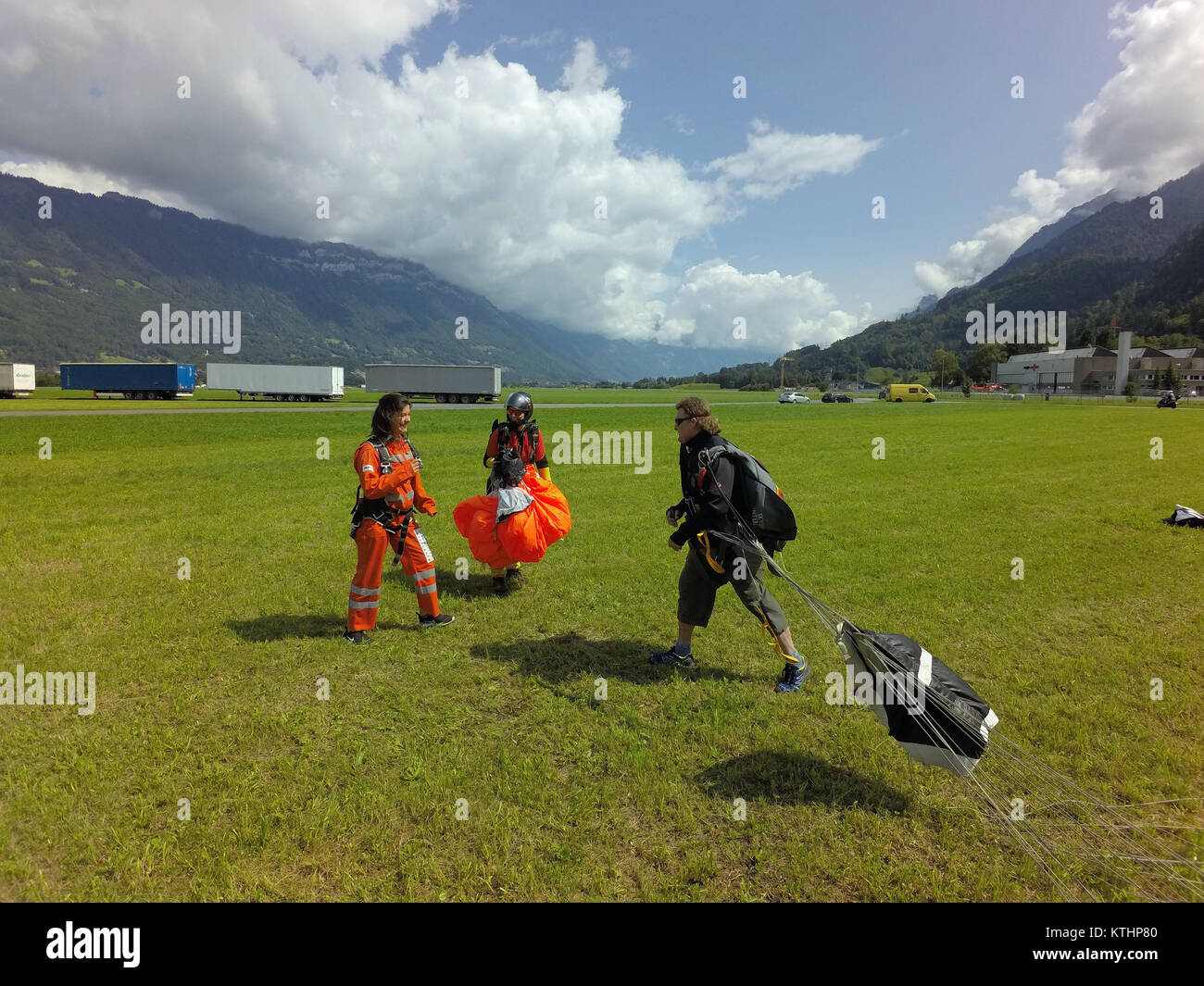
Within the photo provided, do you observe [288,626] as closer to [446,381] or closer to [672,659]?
[672,659]

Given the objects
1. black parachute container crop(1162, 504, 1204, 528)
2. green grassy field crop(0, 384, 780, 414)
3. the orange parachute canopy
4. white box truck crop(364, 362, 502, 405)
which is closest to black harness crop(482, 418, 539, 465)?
the orange parachute canopy

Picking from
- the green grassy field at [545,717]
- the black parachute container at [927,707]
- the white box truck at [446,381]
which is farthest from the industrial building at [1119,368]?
the black parachute container at [927,707]

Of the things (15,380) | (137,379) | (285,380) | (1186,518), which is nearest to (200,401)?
(285,380)

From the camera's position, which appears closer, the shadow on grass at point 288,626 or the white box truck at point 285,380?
the shadow on grass at point 288,626

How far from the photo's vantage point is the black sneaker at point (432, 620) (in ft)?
23.2

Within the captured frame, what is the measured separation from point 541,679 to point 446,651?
4.17 feet

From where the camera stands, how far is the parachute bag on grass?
17.2 feet

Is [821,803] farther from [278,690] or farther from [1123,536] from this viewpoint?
[1123,536]

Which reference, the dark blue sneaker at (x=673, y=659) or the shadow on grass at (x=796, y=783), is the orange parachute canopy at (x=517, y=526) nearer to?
the dark blue sneaker at (x=673, y=659)

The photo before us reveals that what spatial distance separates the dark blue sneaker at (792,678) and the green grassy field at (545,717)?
0.46 feet

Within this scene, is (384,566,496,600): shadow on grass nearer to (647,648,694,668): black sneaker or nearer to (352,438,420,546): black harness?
(352,438,420,546): black harness
